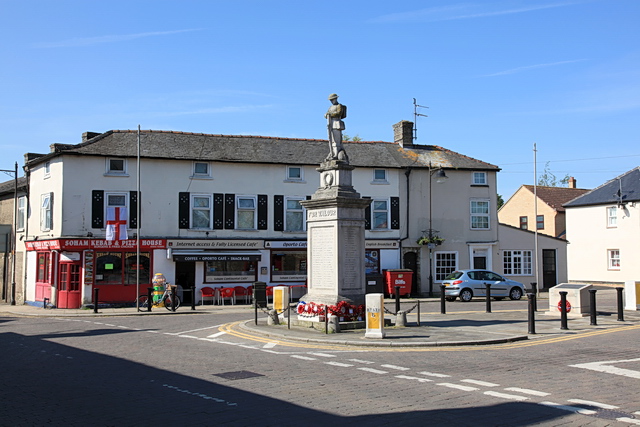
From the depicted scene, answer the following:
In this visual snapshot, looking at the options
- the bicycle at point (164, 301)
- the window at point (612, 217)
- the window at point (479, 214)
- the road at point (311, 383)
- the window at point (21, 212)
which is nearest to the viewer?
the road at point (311, 383)

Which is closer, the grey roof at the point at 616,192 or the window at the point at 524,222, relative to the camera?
the grey roof at the point at 616,192

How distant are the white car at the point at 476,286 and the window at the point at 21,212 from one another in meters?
22.4

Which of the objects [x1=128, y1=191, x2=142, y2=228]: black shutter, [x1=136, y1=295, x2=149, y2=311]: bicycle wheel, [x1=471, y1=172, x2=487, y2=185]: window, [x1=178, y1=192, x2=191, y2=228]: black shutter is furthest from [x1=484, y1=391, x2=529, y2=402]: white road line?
[x1=471, y1=172, x2=487, y2=185]: window

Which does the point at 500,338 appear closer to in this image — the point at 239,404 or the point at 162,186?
the point at 239,404

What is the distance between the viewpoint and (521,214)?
2190 inches

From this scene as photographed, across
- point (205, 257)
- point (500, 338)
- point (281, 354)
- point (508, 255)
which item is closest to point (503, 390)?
point (281, 354)

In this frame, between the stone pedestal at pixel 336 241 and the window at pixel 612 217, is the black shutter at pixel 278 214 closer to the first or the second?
the stone pedestal at pixel 336 241

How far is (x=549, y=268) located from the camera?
1508 inches

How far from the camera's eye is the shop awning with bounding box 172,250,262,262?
30062 mm

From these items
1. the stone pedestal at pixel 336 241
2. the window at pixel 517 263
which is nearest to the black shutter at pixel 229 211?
the stone pedestal at pixel 336 241

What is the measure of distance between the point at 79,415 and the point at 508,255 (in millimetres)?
32400

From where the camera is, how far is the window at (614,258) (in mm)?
46156

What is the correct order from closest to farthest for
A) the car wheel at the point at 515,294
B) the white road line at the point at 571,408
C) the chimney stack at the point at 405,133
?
the white road line at the point at 571,408 < the car wheel at the point at 515,294 < the chimney stack at the point at 405,133

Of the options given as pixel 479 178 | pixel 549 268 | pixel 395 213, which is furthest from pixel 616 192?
pixel 395 213
